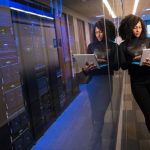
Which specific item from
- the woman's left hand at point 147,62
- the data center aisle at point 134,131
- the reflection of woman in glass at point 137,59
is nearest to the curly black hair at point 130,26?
the reflection of woman in glass at point 137,59

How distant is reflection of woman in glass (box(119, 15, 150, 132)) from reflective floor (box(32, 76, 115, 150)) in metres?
0.31

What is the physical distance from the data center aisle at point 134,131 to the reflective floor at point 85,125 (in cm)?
31

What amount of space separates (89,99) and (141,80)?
2.44ft

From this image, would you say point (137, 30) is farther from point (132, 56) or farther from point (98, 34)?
point (98, 34)

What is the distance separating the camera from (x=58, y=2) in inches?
64.1

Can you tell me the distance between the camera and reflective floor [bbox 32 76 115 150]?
1.76 m

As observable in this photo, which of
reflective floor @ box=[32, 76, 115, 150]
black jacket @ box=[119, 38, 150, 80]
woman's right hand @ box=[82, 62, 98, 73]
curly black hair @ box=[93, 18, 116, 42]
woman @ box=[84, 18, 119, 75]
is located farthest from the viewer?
black jacket @ box=[119, 38, 150, 80]

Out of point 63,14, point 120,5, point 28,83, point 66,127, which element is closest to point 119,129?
point 66,127

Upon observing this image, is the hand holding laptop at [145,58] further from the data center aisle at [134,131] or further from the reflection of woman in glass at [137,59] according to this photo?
the data center aisle at [134,131]

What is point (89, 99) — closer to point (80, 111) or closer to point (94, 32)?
point (80, 111)

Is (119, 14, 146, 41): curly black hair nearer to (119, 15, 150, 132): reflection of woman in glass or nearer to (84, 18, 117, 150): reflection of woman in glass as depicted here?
(119, 15, 150, 132): reflection of woman in glass

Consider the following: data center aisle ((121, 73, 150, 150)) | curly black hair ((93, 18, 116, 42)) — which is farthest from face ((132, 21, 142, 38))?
data center aisle ((121, 73, 150, 150))

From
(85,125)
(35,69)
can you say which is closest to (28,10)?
(35,69)

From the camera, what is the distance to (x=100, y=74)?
8.66ft
